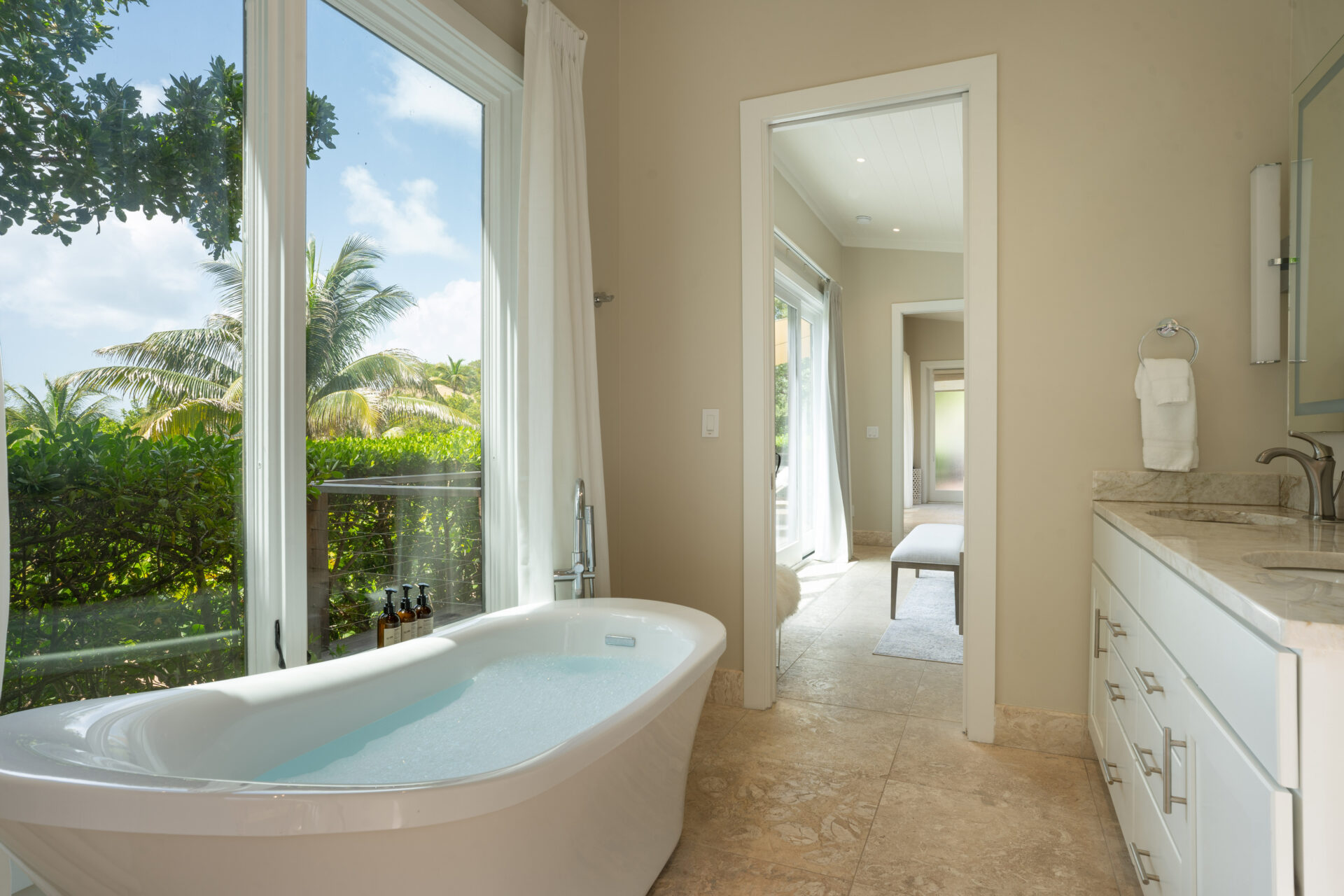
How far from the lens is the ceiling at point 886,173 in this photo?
422 cm

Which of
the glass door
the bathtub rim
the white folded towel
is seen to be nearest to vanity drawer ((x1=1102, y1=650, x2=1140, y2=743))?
the white folded towel

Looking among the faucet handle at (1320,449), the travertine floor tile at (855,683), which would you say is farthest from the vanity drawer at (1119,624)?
the travertine floor tile at (855,683)

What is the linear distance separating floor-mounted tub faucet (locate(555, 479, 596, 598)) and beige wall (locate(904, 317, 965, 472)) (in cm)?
771

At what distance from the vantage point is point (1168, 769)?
1320 mm

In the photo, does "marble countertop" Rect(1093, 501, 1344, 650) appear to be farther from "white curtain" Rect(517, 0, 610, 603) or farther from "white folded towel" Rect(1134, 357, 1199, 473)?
"white curtain" Rect(517, 0, 610, 603)

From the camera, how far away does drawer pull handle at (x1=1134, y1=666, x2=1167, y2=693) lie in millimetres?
1456

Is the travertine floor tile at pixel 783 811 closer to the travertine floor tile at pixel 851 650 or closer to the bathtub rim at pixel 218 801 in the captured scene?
the bathtub rim at pixel 218 801

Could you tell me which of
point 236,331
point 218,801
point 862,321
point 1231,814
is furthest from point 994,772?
point 862,321

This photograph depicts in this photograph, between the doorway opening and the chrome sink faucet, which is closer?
the chrome sink faucet

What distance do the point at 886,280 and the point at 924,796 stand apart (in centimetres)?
548

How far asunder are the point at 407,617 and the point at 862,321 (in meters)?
5.81

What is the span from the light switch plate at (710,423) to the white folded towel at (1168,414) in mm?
1444

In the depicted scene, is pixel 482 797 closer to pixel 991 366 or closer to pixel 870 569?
pixel 991 366

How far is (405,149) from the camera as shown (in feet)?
7.03
